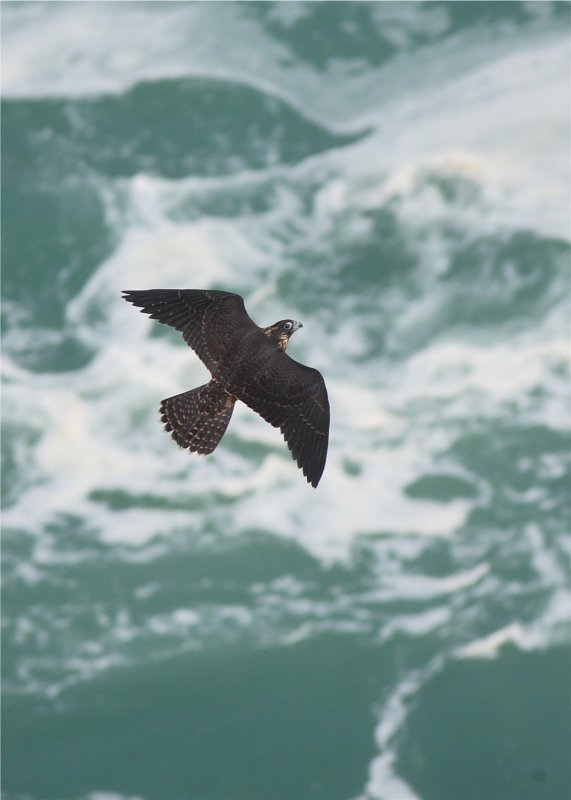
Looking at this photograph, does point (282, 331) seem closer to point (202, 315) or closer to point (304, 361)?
point (202, 315)

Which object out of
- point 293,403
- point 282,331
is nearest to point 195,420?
point 293,403

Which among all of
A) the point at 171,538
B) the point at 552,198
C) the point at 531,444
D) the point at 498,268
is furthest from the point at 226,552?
the point at 552,198

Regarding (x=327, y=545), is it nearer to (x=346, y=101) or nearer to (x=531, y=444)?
(x=531, y=444)

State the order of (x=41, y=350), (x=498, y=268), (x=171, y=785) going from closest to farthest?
(x=171, y=785), (x=41, y=350), (x=498, y=268)

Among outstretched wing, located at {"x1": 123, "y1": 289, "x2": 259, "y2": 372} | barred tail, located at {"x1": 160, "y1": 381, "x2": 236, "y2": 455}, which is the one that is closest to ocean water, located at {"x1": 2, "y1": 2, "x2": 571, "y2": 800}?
barred tail, located at {"x1": 160, "y1": 381, "x2": 236, "y2": 455}

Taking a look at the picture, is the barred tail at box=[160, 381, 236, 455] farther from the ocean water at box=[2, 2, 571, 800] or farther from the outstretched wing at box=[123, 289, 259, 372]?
the ocean water at box=[2, 2, 571, 800]

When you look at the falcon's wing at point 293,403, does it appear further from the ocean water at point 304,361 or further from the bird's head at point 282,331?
the ocean water at point 304,361

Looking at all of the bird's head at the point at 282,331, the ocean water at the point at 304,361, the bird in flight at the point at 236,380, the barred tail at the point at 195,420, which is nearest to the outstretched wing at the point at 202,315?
the bird in flight at the point at 236,380
